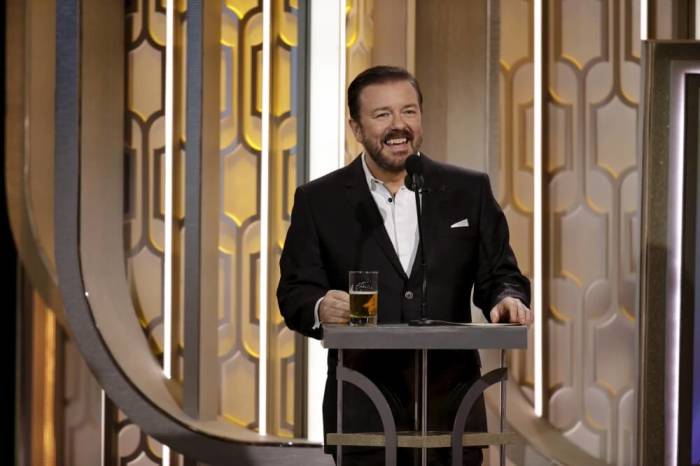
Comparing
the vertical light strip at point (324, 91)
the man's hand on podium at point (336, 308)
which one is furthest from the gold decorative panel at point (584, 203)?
the man's hand on podium at point (336, 308)

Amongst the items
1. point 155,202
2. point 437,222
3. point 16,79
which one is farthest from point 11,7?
point 437,222

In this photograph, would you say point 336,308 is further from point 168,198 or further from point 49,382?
point 49,382

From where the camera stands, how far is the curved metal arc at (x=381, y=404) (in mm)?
2000

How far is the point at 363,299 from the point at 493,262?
45cm

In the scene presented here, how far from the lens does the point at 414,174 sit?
206cm

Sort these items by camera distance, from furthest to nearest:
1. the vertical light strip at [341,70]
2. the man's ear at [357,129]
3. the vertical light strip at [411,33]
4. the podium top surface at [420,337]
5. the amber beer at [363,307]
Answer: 1. the vertical light strip at [341,70]
2. the vertical light strip at [411,33]
3. the man's ear at [357,129]
4. the amber beer at [363,307]
5. the podium top surface at [420,337]

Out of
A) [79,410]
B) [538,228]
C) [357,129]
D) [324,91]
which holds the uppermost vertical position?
[324,91]

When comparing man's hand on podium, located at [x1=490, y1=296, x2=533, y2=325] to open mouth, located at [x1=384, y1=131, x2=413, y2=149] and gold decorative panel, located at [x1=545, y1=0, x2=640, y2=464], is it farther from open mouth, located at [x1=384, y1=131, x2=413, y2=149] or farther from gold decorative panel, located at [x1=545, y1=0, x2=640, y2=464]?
gold decorative panel, located at [x1=545, y1=0, x2=640, y2=464]

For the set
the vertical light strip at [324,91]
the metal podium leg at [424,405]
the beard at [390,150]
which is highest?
the vertical light strip at [324,91]

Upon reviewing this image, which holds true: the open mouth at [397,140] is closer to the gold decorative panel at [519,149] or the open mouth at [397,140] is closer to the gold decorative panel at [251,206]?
the gold decorative panel at [519,149]

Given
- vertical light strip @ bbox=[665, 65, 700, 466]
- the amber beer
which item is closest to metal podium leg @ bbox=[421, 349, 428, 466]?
the amber beer

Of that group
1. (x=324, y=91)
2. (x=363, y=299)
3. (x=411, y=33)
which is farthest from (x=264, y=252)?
(x=363, y=299)

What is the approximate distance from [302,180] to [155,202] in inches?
22.9

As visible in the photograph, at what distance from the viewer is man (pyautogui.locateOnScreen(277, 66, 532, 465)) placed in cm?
228
